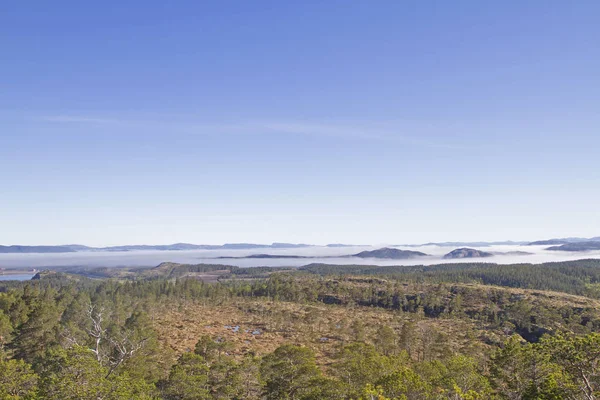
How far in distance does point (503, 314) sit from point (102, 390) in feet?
531

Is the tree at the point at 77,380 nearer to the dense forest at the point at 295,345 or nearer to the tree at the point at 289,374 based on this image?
the dense forest at the point at 295,345

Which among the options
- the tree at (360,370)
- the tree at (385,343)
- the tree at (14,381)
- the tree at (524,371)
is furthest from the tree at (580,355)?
the tree at (385,343)

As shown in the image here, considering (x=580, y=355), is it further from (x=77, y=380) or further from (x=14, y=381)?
(x=14, y=381)

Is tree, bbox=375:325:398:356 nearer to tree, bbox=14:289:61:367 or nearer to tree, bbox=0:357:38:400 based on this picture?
tree, bbox=0:357:38:400

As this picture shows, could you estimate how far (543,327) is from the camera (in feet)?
397

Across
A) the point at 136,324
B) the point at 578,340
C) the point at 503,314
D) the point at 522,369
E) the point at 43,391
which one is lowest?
the point at 503,314

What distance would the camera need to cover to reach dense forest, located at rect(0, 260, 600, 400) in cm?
2672

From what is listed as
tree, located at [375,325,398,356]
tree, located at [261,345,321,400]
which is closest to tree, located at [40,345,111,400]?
tree, located at [261,345,321,400]

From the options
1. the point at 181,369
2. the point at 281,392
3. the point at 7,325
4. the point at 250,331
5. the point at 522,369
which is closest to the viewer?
the point at 522,369

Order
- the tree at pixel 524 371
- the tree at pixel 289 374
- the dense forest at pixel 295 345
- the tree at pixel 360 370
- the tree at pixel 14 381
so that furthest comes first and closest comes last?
the tree at pixel 289 374 → the tree at pixel 360 370 → the tree at pixel 14 381 → the tree at pixel 524 371 → the dense forest at pixel 295 345

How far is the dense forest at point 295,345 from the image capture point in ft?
87.7

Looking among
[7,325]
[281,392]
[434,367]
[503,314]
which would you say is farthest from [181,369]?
[503,314]

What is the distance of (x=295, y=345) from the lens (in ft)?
218

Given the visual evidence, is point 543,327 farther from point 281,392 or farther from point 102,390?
point 102,390
